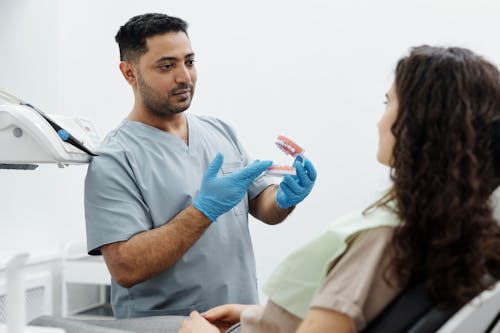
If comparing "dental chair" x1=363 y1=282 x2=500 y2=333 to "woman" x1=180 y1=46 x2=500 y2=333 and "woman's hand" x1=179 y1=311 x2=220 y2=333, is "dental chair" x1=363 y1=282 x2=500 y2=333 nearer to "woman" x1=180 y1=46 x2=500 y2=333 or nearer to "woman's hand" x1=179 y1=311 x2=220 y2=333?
"woman" x1=180 y1=46 x2=500 y2=333

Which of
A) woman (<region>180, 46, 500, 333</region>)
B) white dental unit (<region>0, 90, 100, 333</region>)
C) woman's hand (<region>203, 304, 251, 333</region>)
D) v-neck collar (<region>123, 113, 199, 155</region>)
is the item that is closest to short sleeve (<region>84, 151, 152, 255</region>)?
v-neck collar (<region>123, 113, 199, 155</region>)

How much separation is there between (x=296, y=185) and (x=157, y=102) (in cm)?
49

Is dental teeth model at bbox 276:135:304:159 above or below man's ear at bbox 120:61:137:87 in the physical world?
below

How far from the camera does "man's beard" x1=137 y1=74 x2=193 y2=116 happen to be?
183 cm

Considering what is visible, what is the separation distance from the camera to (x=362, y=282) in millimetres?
907

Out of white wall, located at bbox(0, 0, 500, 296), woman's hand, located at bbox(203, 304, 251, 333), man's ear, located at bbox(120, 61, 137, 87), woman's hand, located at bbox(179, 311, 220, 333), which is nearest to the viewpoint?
woman's hand, located at bbox(179, 311, 220, 333)

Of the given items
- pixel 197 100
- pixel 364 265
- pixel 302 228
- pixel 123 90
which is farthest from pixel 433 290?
pixel 123 90

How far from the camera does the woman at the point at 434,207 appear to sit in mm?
892

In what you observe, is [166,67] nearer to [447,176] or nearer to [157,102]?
[157,102]

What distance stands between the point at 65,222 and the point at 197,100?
993 millimetres

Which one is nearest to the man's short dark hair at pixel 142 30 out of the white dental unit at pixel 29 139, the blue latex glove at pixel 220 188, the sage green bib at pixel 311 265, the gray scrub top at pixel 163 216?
the gray scrub top at pixel 163 216

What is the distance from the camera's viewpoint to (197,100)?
312 cm

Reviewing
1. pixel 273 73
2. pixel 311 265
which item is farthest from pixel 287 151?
pixel 273 73

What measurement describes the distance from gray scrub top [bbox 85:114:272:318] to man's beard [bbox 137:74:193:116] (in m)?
0.06
